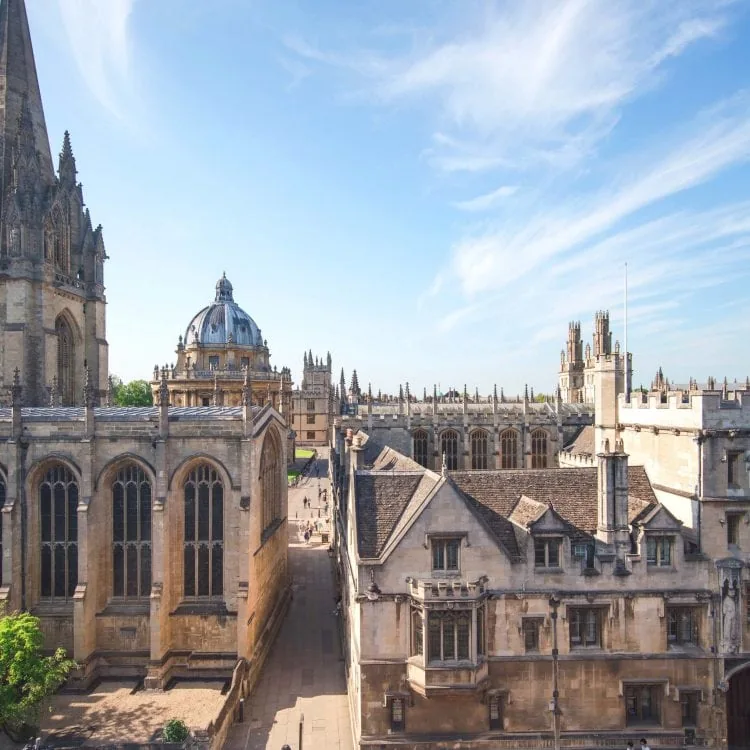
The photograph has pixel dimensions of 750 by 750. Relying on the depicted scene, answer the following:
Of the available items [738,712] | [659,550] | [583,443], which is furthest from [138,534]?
[583,443]

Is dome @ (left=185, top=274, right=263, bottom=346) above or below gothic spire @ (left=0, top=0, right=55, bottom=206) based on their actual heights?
below

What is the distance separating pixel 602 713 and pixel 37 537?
89.9 ft

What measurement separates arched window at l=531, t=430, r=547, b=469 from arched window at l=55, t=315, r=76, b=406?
42.2 m

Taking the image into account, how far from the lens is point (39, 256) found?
122 ft

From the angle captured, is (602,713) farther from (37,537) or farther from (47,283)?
(47,283)

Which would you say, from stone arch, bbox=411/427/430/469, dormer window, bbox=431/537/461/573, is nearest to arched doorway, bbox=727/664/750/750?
dormer window, bbox=431/537/461/573

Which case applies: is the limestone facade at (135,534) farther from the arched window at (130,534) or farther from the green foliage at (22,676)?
the green foliage at (22,676)

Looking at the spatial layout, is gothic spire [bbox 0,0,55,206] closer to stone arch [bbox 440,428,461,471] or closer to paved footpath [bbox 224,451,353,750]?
paved footpath [bbox 224,451,353,750]

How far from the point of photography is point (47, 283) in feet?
124

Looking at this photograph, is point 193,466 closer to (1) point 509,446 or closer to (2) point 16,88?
(2) point 16,88

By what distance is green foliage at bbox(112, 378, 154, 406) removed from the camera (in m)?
85.6

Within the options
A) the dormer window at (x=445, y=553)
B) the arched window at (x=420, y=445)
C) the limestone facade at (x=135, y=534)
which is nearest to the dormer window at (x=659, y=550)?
the dormer window at (x=445, y=553)

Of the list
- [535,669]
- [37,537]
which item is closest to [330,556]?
[37,537]

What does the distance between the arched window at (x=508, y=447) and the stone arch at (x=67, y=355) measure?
39.1m
